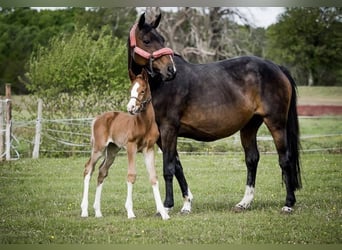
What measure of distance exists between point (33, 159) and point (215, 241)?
6.49ft

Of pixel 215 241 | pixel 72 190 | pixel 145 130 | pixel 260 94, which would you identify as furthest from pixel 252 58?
pixel 72 190

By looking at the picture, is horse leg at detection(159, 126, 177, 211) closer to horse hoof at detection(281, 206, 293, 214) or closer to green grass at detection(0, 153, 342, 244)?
green grass at detection(0, 153, 342, 244)

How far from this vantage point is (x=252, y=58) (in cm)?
565

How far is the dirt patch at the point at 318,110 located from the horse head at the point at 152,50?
153 cm

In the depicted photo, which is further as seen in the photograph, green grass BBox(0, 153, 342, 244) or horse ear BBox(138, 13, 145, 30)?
green grass BBox(0, 153, 342, 244)

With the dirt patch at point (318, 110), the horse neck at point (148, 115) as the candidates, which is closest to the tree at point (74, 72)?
the horse neck at point (148, 115)

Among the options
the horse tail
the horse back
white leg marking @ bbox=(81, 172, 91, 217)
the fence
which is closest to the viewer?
white leg marking @ bbox=(81, 172, 91, 217)

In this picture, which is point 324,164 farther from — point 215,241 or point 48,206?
point 48,206

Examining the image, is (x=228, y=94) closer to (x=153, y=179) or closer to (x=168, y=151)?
(x=168, y=151)

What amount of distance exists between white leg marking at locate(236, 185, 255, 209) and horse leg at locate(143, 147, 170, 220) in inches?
28.9

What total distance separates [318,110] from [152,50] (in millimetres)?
1826

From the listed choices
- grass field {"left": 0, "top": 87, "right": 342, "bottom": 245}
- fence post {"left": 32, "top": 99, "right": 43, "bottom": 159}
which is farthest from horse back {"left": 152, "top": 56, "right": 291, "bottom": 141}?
fence post {"left": 32, "top": 99, "right": 43, "bottom": 159}

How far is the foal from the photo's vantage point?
525 cm

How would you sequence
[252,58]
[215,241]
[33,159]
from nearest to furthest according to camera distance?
1. [215,241]
2. [252,58]
3. [33,159]
